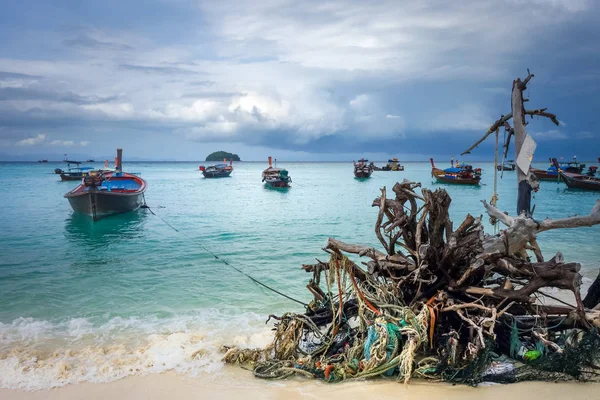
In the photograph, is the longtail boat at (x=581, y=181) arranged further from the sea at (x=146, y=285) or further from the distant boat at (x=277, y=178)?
the distant boat at (x=277, y=178)

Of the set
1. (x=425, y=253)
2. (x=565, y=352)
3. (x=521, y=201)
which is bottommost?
(x=565, y=352)

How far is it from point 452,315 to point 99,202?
2147cm

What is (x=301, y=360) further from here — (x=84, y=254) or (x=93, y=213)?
(x=93, y=213)

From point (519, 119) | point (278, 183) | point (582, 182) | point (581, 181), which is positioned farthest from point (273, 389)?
point (278, 183)

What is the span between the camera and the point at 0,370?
5.89 metres

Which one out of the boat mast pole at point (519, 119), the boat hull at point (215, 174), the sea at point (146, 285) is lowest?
the sea at point (146, 285)

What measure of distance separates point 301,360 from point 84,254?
42.1 feet

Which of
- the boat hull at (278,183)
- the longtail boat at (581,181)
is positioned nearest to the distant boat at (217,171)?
the boat hull at (278,183)

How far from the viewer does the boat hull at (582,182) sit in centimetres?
3884

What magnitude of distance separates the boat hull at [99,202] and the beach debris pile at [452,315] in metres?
19.9

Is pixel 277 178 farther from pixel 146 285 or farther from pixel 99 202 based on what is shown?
pixel 146 285

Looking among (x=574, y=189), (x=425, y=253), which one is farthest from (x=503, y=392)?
(x=574, y=189)

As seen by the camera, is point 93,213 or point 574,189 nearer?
point 93,213

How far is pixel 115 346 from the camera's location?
6.88m
